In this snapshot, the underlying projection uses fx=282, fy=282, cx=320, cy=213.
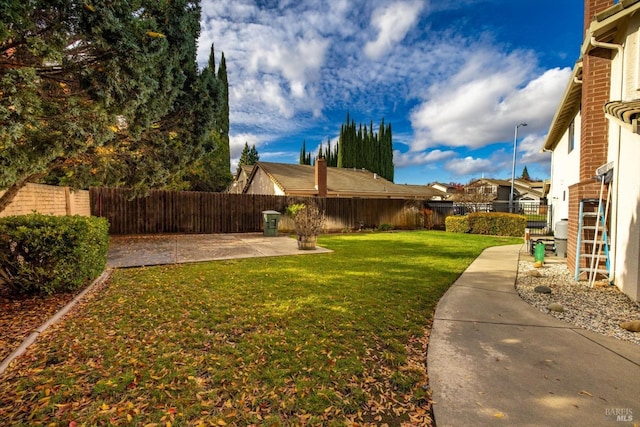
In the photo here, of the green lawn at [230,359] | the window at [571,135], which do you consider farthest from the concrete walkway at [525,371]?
the window at [571,135]

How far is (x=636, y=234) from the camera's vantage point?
14.3 feet

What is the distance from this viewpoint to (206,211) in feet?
45.0

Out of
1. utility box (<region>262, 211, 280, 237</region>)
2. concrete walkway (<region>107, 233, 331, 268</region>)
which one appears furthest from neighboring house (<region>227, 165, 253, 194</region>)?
concrete walkway (<region>107, 233, 331, 268</region>)

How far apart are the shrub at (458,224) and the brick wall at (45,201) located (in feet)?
57.1

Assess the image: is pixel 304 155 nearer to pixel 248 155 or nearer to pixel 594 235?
pixel 248 155

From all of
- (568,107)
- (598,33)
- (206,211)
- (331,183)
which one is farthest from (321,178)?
(598,33)

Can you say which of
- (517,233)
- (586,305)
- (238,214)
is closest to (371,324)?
(586,305)

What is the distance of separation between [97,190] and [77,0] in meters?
10.7

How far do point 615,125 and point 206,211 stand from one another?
45.8ft

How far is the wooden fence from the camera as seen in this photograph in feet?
39.0

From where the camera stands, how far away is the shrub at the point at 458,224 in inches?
636

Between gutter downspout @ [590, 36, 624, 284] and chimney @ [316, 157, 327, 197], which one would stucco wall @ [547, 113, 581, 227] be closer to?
gutter downspout @ [590, 36, 624, 284]

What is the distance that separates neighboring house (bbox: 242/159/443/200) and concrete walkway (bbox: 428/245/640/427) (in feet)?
50.4

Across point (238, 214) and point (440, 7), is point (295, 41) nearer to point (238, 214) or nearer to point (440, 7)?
point (440, 7)
